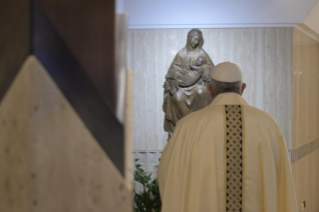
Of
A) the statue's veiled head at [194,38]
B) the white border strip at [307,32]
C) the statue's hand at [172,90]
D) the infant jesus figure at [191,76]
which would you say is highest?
the white border strip at [307,32]

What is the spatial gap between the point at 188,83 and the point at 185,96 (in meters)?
0.20

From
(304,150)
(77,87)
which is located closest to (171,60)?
(304,150)

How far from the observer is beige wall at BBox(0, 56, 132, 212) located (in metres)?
1.08

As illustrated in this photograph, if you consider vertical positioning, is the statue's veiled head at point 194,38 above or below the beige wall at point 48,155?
above

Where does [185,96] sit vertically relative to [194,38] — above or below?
below

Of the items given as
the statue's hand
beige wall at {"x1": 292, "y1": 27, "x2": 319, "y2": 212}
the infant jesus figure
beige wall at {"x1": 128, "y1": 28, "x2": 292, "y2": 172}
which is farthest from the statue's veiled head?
beige wall at {"x1": 292, "y1": 27, "x2": 319, "y2": 212}

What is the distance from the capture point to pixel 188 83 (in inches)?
209

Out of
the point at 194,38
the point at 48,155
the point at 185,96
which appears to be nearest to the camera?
the point at 48,155

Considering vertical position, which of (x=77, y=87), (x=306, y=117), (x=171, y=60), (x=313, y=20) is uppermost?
(x=313, y=20)

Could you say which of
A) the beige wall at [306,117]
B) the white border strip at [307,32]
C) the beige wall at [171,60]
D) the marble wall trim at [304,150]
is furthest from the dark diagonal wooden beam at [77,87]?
the white border strip at [307,32]

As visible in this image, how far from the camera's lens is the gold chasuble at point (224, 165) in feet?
8.27

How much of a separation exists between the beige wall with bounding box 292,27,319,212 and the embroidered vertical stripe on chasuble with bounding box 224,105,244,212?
3982 millimetres

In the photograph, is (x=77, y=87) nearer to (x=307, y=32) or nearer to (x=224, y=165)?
(x=224, y=165)

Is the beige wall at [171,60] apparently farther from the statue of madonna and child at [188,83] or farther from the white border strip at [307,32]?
the statue of madonna and child at [188,83]
